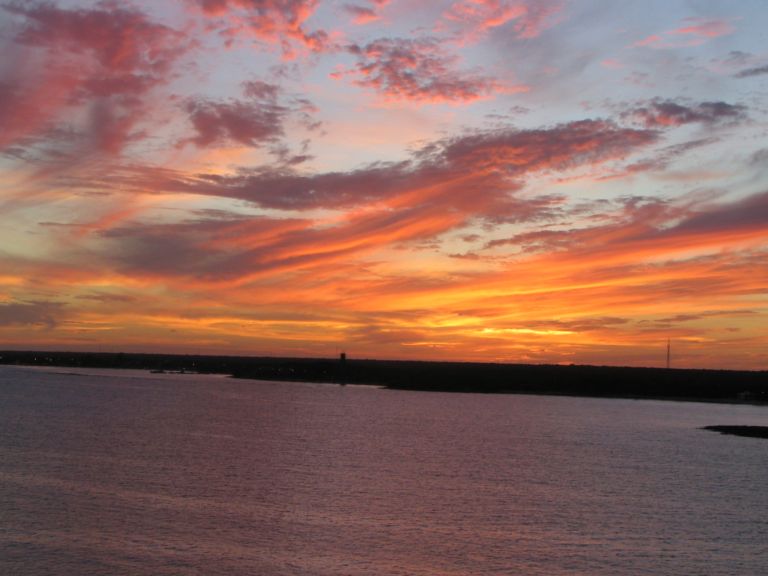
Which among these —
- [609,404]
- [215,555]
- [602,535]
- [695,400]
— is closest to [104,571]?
[215,555]

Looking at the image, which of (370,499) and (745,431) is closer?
(370,499)

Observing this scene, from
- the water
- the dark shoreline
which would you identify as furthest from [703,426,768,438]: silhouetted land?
the water

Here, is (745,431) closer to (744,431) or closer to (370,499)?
(744,431)

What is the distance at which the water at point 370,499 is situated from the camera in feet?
111

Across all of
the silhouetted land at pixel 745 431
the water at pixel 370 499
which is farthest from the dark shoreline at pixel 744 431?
the water at pixel 370 499

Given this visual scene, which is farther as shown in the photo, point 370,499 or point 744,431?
point 744,431

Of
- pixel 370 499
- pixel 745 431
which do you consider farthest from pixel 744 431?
pixel 370 499

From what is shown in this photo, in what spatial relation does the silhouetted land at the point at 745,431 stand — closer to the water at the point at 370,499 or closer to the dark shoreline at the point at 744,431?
the dark shoreline at the point at 744,431

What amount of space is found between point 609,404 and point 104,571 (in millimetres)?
132313

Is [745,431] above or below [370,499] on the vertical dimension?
above

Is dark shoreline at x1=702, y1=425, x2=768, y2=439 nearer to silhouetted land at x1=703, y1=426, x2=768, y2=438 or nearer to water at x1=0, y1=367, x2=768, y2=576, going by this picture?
silhouetted land at x1=703, y1=426, x2=768, y2=438

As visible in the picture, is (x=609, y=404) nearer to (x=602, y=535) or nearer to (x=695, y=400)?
(x=695, y=400)

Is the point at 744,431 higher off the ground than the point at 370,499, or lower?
higher

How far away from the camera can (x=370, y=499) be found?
151 feet
